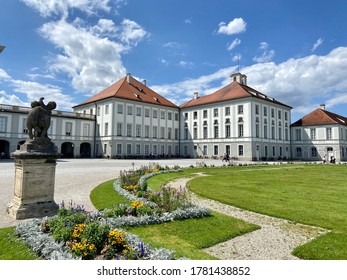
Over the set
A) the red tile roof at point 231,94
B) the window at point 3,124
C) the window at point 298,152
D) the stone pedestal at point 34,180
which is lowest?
the stone pedestal at point 34,180

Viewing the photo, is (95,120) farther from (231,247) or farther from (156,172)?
(231,247)

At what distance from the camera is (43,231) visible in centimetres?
494

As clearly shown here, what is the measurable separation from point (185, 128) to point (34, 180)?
1767 inches

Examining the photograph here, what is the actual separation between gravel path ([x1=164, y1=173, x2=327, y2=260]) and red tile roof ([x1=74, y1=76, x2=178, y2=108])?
37588mm

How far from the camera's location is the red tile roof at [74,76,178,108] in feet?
142

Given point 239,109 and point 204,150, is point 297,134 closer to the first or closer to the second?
point 239,109

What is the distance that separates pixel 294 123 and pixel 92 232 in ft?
172

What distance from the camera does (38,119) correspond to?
6613mm

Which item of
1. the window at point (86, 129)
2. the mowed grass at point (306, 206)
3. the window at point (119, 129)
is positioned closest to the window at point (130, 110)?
the window at point (119, 129)

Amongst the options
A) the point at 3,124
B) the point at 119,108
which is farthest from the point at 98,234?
the point at 119,108

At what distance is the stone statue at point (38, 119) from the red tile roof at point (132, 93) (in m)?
34.9

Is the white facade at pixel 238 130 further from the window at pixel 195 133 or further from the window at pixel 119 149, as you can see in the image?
the window at pixel 119 149

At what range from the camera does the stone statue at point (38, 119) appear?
21.6 feet
